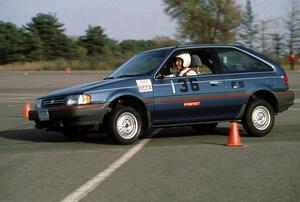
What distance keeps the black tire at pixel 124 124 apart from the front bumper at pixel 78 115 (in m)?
0.19

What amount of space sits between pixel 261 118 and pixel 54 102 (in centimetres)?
377

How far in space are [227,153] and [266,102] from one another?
7.43 feet

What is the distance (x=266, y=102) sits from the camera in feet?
34.9

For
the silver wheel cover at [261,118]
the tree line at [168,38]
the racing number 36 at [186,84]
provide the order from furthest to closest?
the tree line at [168,38], the silver wheel cover at [261,118], the racing number 36 at [186,84]

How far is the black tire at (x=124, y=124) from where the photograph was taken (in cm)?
947

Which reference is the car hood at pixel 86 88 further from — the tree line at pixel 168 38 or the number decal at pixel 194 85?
the tree line at pixel 168 38

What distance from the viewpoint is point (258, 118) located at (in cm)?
1056

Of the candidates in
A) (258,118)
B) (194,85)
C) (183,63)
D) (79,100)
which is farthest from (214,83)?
(79,100)

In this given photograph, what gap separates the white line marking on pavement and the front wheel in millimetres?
219

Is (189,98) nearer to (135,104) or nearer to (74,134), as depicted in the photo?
(135,104)

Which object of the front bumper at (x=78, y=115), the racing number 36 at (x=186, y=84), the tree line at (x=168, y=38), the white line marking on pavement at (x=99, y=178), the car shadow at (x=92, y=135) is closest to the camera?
the white line marking on pavement at (x=99, y=178)

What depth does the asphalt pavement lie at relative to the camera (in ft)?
20.5

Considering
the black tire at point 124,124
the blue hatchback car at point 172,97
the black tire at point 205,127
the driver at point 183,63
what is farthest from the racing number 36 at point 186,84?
the black tire at point 205,127

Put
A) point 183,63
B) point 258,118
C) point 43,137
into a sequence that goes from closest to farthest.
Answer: point 183,63 < point 258,118 < point 43,137
